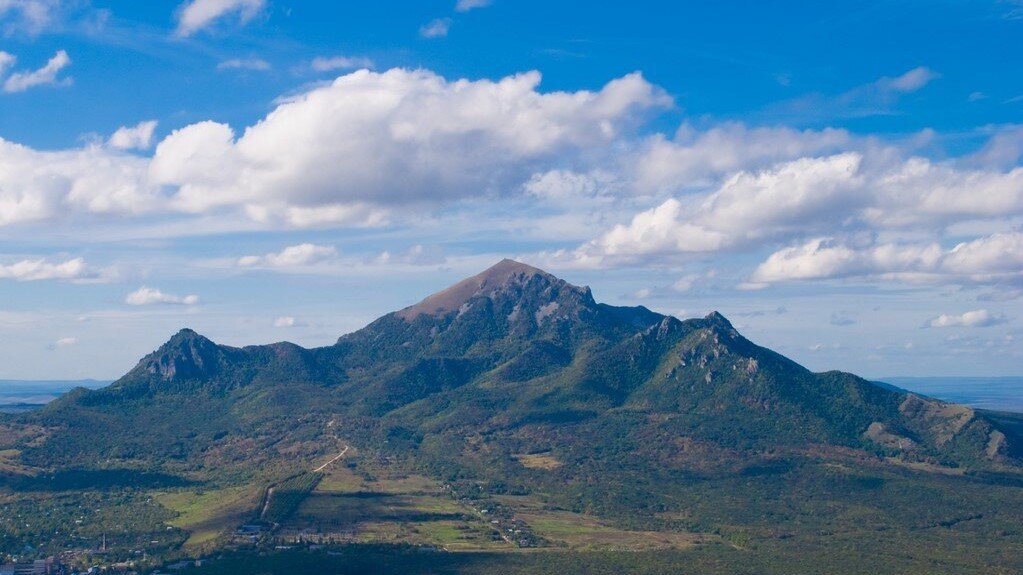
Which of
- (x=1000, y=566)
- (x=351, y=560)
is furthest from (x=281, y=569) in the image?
(x=1000, y=566)

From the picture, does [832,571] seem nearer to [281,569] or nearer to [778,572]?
[778,572]

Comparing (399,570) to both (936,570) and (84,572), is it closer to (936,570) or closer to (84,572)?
(84,572)

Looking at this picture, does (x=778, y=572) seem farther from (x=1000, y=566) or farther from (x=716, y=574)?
(x=1000, y=566)

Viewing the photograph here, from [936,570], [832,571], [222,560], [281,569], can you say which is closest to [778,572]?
→ [832,571]

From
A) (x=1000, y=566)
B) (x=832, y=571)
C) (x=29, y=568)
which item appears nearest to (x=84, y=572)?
(x=29, y=568)

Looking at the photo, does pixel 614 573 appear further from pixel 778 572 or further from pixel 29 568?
pixel 29 568
